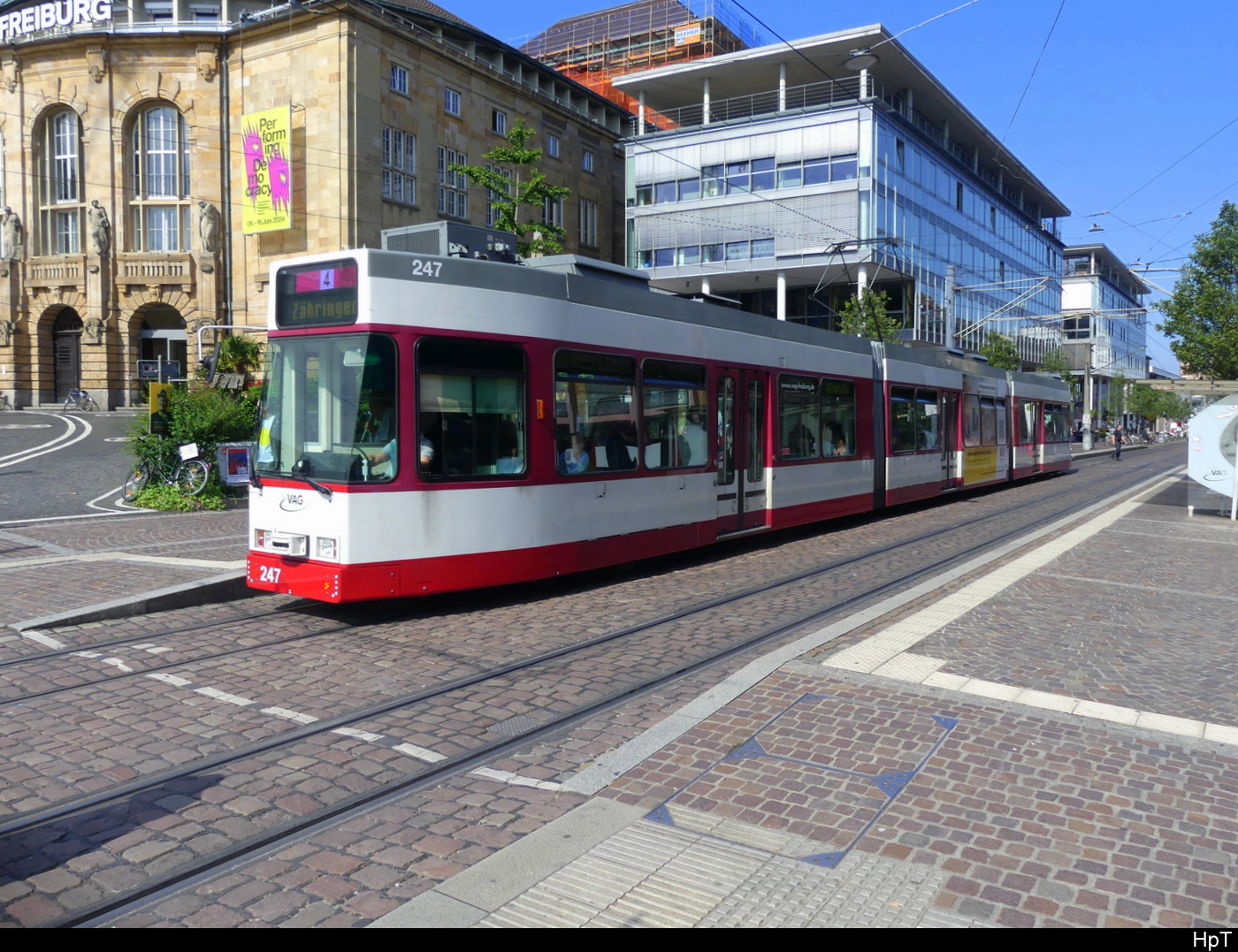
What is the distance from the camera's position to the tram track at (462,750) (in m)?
4.06

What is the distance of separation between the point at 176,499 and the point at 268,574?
921 centimetres

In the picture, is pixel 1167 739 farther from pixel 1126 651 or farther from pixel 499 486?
pixel 499 486

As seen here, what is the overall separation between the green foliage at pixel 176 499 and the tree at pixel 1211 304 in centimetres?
2418

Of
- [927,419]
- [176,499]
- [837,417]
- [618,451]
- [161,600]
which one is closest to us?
[161,600]

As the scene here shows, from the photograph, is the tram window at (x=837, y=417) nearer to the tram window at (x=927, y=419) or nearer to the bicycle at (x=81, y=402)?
the tram window at (x=927, y=419)

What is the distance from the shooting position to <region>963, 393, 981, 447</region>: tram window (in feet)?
70.9

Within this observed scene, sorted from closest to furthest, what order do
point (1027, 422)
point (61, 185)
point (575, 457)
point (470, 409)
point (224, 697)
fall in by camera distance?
point (224, 697) < point (470, 409) < point (575, 457) < point (1027, 422) < point (61, 185)

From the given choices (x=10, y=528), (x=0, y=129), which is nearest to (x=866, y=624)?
(x=10, y=528)

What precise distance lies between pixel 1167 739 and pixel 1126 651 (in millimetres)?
2193

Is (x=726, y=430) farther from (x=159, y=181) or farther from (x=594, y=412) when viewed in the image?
(x=159, y=181)

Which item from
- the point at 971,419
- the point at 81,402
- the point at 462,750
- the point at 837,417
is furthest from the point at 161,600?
the point at 81,402

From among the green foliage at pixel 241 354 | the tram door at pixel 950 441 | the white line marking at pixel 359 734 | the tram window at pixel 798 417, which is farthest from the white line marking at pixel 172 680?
the green foliage at pixel 241 354

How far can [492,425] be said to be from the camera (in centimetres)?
884

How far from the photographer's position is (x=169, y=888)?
3756mm
